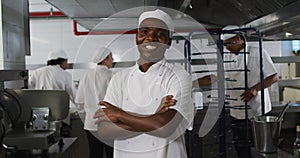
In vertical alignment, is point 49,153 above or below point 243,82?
below

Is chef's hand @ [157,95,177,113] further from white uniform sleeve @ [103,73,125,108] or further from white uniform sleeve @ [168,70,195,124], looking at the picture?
white uniform sleeve @ [103,73,125,108]

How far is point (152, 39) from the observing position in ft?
3.83

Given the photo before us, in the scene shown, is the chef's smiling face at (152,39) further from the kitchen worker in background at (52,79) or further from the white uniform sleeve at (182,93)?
the kitchen worker in background at (52,79)

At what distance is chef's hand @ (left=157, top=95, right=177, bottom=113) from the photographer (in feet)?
3.67

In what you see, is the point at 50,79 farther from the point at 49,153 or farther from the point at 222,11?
the point at 49,153

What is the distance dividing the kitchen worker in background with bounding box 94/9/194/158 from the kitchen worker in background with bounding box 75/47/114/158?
3.88 ft

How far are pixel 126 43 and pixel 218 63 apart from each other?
1.78 meters

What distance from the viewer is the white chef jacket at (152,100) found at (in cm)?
116

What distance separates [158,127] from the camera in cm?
111

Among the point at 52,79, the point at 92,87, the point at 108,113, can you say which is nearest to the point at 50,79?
the point at 52,79

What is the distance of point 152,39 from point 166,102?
0.71ft

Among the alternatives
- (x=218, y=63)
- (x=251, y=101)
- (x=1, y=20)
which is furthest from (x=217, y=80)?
(x=1, y=20)

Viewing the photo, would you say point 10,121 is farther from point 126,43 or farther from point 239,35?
point 126,43

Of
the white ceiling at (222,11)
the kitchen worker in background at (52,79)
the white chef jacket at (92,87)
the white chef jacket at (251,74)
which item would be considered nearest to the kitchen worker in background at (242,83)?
the white chef jacket at (251,74)
